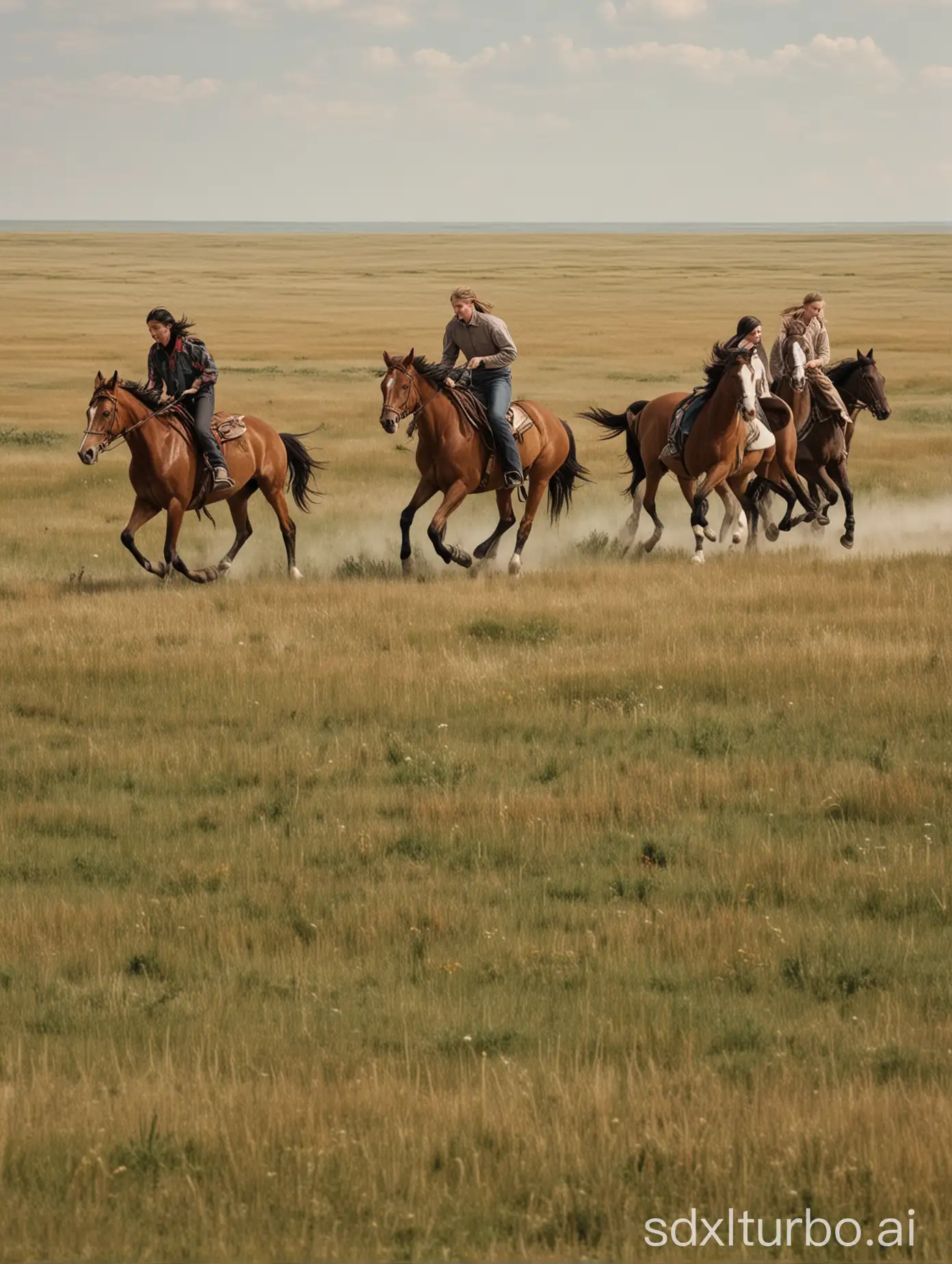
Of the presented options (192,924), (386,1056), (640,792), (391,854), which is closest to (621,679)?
(640,792)

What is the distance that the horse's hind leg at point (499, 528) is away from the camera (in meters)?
18.7

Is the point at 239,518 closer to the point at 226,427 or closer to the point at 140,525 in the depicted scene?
the point at 226,427

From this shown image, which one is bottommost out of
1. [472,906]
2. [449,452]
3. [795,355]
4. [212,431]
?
[472,906]

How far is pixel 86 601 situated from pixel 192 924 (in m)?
8.93

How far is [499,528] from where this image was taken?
18.8 meters

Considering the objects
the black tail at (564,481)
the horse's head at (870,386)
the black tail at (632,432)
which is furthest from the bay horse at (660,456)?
the horse's head at (870,386)

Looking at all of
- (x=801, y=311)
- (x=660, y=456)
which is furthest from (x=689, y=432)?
(x=801, y=311)

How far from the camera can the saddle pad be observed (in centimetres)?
1772

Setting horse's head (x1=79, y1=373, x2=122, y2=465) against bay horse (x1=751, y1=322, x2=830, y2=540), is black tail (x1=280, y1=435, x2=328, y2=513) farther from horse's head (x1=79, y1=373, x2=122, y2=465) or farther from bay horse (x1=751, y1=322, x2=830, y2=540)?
bay horse (x1=751, y1=322, x2=830, y2=540)

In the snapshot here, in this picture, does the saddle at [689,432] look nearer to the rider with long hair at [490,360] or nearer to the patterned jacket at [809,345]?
the patterned jacket at [809,345]

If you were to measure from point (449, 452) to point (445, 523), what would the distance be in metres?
0.74

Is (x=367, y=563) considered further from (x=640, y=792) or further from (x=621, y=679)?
(x=640, y=792)

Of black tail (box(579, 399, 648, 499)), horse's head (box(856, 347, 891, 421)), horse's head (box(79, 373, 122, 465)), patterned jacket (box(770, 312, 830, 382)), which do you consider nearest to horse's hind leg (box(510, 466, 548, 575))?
black tail (box(579, 399, 648, 499))

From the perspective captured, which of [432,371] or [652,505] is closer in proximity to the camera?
[432,371]
